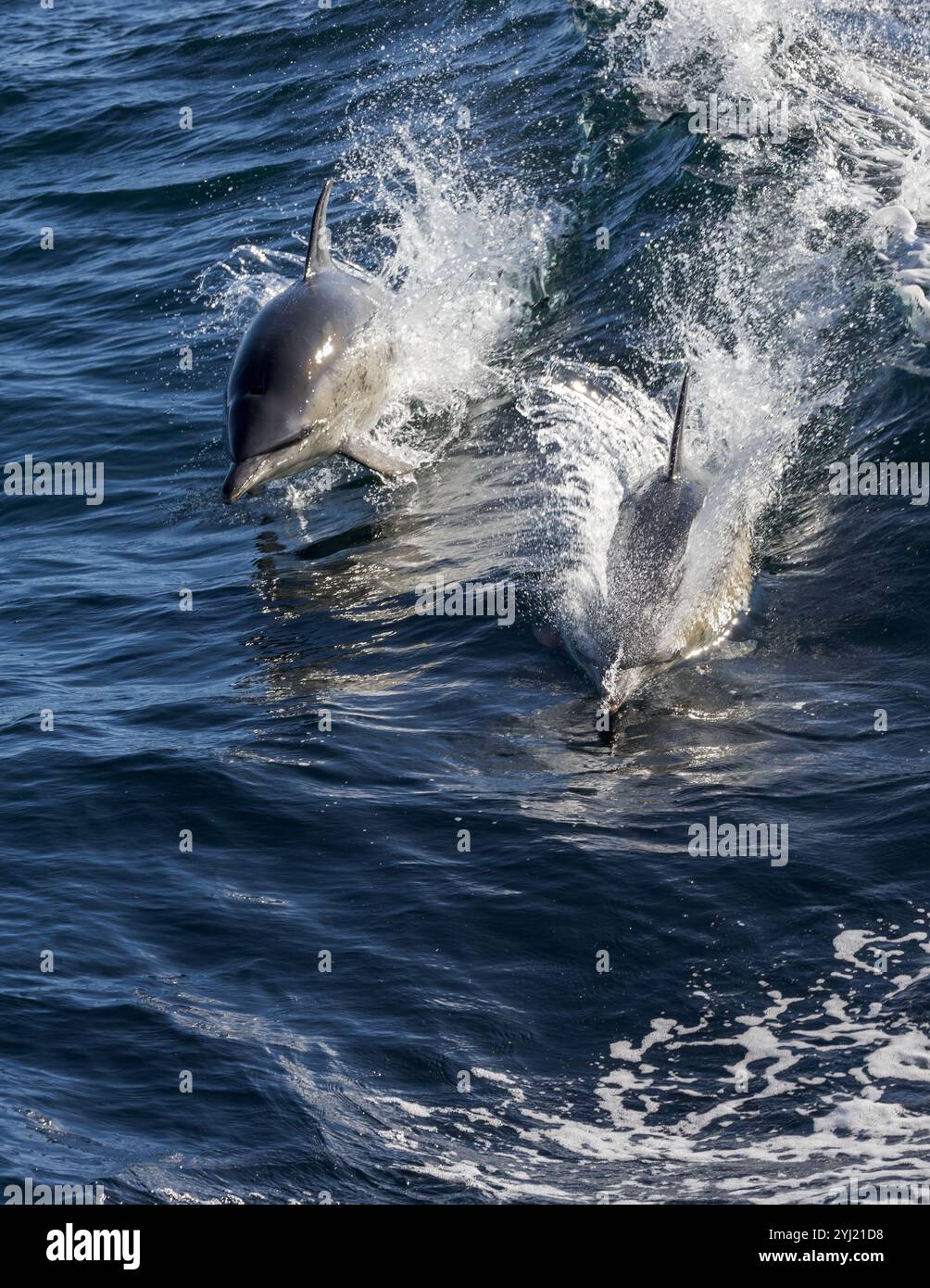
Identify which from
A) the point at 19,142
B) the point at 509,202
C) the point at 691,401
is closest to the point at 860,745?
the point at 691,401

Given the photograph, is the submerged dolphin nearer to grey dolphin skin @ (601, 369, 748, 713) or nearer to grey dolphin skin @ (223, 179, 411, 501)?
grey dolphin skin @ (601, 369, 748, 713)

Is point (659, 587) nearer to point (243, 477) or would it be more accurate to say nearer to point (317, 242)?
point (243, 477)

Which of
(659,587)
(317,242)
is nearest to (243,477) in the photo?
(317,242)

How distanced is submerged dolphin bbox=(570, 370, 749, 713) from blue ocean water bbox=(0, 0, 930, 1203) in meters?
0.19

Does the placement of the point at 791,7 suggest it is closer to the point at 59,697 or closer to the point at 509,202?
the point at 509,202

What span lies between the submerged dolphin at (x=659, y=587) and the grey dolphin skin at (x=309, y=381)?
2.65 meters

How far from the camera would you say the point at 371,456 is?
45.1 feet

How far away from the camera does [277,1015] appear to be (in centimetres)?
791

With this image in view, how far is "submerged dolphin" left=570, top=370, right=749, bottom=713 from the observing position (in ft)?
34.6

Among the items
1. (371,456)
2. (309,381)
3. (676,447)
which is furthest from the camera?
(371,456)

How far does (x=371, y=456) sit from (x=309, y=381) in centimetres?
101

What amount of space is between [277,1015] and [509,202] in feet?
42.3

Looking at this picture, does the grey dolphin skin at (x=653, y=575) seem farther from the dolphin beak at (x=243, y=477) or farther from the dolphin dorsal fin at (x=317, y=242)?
the dolphin dorsal fin at (x=317, y=242)

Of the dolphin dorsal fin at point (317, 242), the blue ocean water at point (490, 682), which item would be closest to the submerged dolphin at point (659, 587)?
the blue ocean water at point (490, 682)
